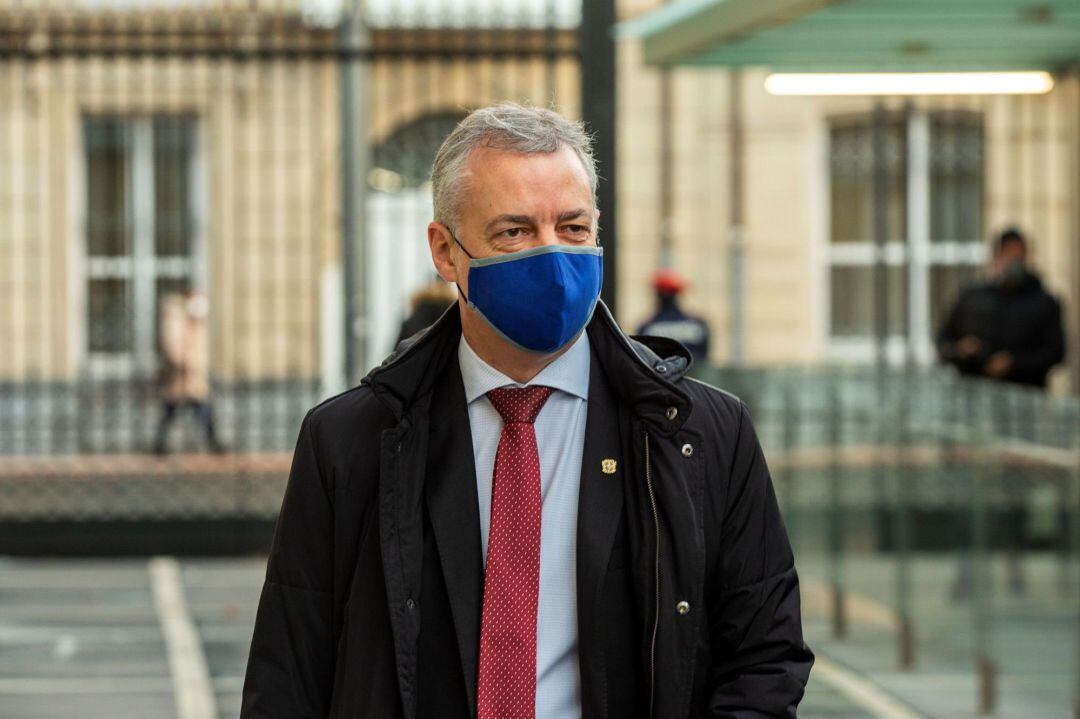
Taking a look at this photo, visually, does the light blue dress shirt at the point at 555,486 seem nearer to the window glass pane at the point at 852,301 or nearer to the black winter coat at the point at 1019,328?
the black winter coat at the point at 1019,328

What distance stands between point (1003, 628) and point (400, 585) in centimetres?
577

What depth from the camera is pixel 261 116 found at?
1798cm

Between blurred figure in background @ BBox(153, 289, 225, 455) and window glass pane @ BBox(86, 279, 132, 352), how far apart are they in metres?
0.35

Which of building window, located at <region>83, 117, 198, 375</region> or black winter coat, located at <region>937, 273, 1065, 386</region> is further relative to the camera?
building window, located at <region>83, 117, 198, 375</region>

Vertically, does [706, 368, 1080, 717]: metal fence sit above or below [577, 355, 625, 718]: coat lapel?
below

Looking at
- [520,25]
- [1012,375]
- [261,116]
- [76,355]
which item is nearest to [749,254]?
[261,116]

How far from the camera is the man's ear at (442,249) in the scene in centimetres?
296

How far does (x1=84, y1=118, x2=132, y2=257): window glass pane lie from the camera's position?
17.4 meters

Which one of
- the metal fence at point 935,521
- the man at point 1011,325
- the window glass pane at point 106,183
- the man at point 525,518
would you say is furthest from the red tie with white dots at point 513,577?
the window glass pane at point 106,183

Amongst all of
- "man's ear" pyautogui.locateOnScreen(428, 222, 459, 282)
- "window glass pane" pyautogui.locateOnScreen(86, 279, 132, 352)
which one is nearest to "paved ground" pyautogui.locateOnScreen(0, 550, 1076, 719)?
"window glass pane" pyautogui.locateOnScreen(86, 279, 132, 352)

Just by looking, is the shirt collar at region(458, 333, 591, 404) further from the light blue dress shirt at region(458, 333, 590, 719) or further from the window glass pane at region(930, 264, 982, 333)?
the window glass pane at region(930, 264, 982, 333)

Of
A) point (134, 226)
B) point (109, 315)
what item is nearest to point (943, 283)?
point (134, 226)

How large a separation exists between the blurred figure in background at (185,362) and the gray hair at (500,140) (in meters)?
11.3

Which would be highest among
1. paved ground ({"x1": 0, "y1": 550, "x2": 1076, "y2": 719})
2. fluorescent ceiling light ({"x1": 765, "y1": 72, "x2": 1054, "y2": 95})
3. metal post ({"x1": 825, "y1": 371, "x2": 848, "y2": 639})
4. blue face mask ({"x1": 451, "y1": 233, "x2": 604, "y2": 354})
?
fluorescent ceiling light ({"x1": 765, "y1": 72, "x2": 1054, "y2": 95})
